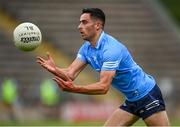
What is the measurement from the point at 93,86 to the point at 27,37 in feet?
3.95

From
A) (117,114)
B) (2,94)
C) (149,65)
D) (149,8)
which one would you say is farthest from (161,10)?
(117,114)

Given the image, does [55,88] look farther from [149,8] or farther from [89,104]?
[149,8]

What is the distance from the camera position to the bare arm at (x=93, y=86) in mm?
9211

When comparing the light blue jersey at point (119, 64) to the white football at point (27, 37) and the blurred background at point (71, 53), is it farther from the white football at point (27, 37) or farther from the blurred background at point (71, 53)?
the blurred background at point (71, 53)

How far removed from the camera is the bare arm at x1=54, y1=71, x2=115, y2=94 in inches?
363

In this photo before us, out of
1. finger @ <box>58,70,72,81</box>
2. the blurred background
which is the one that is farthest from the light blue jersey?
the blurred background

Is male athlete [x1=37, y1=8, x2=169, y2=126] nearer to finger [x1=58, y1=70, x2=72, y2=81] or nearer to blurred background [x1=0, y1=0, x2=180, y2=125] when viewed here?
finger [x1=58, y1=70, x2=72, y2=81]

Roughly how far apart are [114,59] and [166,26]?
19468 millimetres

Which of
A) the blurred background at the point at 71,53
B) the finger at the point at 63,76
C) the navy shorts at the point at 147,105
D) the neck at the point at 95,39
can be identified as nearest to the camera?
the finger at the point at 63,76

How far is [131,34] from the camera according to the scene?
28.6m

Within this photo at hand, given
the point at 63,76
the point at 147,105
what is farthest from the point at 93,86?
the point at 147,105

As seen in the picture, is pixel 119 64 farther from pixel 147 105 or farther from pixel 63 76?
pixel 63 76

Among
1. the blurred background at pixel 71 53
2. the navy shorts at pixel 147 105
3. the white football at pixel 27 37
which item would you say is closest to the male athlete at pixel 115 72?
the navy shorts at pixel 147 105

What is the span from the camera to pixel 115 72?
32.2 feet
